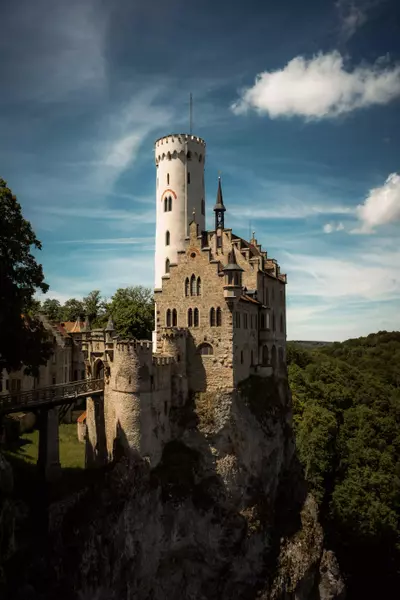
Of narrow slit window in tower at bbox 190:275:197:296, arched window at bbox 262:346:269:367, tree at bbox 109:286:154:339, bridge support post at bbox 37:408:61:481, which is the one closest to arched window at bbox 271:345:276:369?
arched window at bbox 262:346:269:367

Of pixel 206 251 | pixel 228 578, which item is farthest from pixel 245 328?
pixel 228 578

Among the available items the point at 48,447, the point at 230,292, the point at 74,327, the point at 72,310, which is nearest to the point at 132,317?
the point at 74,327

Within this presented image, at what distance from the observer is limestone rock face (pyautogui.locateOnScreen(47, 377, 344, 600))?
3328 cm

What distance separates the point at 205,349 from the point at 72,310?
152 feet

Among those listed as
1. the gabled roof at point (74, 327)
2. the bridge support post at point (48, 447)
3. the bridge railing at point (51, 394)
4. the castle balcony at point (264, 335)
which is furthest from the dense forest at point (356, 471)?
Result: the bridge support post at point (48, 447)

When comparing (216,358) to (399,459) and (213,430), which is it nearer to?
(213,430)

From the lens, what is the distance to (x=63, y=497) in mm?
33031

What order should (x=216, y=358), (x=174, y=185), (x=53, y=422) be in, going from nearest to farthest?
(x=53, y=422), (x=216, y=358), (x=174, y=185)

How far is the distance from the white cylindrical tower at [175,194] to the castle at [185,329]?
11cm

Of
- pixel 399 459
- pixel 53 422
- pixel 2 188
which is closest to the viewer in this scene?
pixel 2 188

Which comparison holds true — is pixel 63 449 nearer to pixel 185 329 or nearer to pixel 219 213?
pixel 185 329

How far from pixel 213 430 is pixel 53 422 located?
14228mm

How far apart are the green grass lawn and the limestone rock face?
4.79m

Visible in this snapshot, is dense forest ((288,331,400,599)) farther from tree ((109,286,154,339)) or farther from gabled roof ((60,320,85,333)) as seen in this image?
gabled roof ((60,320,85,333))
